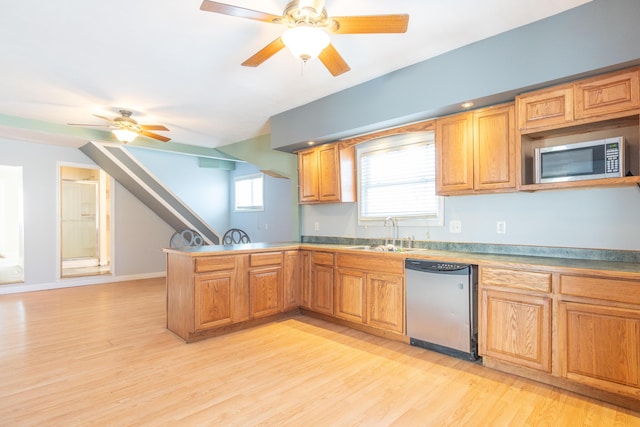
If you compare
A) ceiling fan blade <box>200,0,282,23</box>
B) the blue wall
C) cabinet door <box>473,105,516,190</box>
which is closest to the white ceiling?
the blue wall

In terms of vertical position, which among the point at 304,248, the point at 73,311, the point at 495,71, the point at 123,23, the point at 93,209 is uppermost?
the point at 123,23

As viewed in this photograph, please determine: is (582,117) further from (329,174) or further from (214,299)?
(214,299)

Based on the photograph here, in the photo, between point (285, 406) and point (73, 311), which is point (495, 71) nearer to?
point (285, 406)

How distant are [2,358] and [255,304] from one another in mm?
2209

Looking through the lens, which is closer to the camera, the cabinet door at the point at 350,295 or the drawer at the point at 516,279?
the drawer at the point at 516,279

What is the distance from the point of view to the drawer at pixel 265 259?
3697 millimetres

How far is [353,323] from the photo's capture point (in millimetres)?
3629

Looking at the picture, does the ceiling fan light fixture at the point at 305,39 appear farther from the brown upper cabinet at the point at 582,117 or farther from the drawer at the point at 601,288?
the drawer at the point at 601,288

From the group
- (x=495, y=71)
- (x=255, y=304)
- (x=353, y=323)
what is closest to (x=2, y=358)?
(x=255, y=304)

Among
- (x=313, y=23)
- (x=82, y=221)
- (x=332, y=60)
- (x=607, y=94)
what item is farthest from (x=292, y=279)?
(x=82, y=221)

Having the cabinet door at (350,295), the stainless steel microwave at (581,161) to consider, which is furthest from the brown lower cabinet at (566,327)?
the cabinet door at (350,295)

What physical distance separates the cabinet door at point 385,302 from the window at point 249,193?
4386 millimetres

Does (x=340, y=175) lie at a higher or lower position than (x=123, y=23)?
lower

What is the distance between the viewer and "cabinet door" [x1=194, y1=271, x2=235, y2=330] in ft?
10.7
